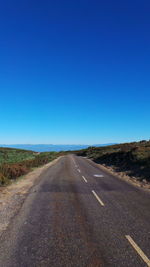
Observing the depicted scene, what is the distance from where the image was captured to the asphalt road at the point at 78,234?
4.07m

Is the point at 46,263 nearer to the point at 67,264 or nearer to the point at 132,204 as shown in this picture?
the point at 67,264

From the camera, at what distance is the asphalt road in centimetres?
407

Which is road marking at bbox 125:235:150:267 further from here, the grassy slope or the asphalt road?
the grassy slope

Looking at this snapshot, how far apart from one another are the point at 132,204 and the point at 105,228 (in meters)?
3.16

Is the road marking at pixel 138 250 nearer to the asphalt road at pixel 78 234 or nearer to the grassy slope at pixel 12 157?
the asphalt road at pixel 78 234

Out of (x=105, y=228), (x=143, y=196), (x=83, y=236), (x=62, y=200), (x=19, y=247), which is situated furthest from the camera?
(x=143, y=196)

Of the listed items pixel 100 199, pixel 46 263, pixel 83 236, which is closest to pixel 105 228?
pixel 83 236

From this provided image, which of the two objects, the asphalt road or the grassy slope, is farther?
the grassy slope

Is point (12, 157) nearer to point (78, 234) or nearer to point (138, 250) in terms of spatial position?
point (78, 234)

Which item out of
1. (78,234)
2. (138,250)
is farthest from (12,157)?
(138,250)

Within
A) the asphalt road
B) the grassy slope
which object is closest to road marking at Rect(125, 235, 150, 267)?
the asphalt road

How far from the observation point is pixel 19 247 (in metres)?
4.54

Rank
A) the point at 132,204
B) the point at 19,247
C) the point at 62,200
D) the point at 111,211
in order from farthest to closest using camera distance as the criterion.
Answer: the point at 62,200, the point at 132,204, the point at 111,211, the point at 19,247

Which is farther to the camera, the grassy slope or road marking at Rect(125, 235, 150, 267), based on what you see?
the grassy slope
